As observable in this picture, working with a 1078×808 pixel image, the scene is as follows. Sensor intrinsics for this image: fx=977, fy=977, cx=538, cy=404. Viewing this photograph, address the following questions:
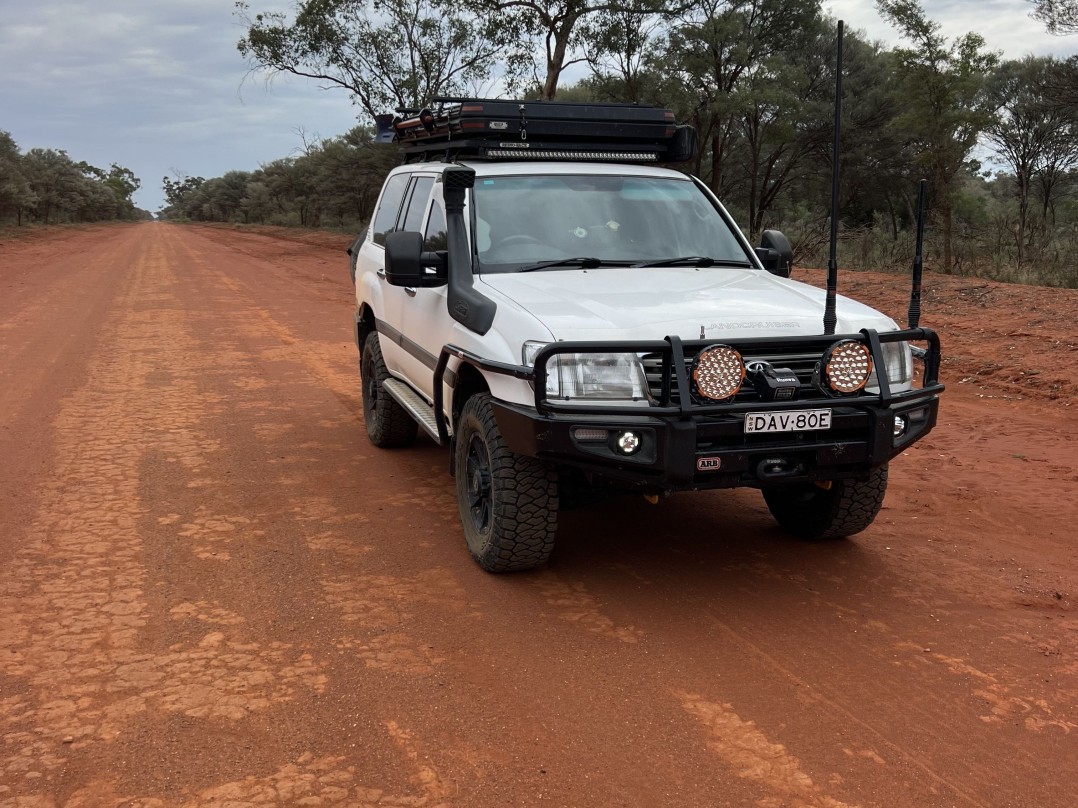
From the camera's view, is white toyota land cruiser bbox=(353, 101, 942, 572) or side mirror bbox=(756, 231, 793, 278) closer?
white toyota land cruiser bbox=(353, 101, 942, 572)

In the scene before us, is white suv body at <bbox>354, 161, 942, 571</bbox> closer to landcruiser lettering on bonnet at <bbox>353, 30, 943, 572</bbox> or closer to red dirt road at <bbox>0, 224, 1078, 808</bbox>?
landcruiser lettering on bonnet at <bbox>353, 30, 943, 572</bbox>

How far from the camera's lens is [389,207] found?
7039 millimetres

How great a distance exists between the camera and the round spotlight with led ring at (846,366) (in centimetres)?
411

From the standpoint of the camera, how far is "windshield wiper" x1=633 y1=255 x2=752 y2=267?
520cm

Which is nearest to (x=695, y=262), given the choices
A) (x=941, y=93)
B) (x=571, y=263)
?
(x=571, y=263)

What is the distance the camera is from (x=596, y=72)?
89.8 feet

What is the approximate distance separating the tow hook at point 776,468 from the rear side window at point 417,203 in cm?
284

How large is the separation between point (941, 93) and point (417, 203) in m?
14.4

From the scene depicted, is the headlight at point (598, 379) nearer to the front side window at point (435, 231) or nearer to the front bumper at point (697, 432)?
the front bumper at point (697, 432)

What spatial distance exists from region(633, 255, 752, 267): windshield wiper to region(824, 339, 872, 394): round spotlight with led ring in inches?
53.0

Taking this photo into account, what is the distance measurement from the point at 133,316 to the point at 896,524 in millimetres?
12761

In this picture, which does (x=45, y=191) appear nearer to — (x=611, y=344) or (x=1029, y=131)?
(x=1029, y=131)

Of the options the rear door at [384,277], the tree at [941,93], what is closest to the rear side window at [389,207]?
the rear door at [384,277]

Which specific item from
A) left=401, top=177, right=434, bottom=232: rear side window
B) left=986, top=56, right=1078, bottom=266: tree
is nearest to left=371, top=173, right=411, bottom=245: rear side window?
left=401, top=177, right=434, bottom=232: rear side window
